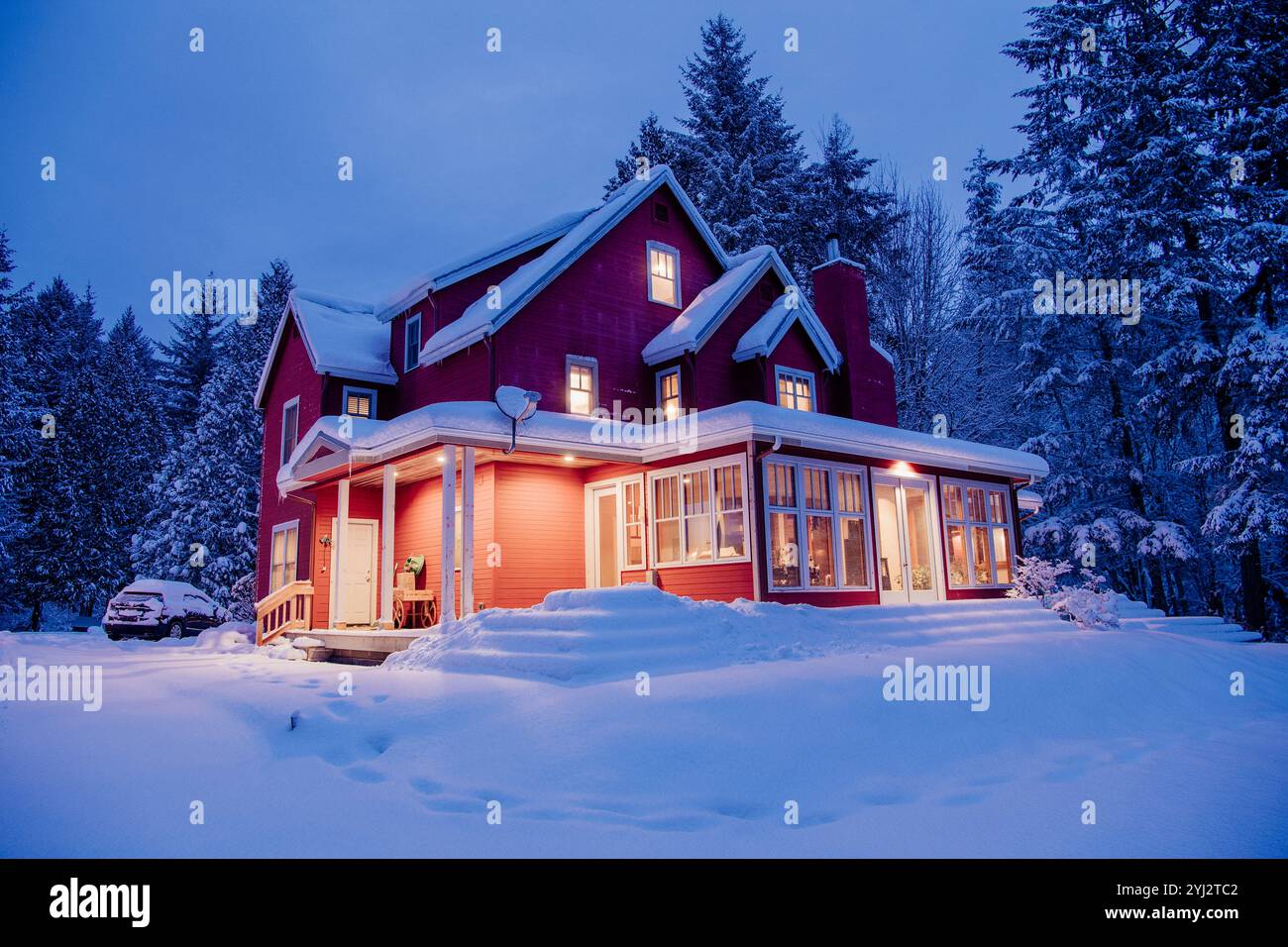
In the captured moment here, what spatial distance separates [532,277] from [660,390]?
152 inches

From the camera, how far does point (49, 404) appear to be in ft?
114

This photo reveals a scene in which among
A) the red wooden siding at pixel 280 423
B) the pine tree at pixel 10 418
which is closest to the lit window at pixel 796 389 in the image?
the red wooden siding at pixel 280 423

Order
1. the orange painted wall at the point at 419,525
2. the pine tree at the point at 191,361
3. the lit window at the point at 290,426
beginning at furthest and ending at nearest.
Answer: the pine tree at the point at 191,361
the lit window at the point at 290,426
the orange painted wall at the point at 419,525

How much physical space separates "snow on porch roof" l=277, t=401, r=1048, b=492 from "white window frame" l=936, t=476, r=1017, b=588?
1.22 meters

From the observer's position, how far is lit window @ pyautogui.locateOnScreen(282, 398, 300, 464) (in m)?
20.3

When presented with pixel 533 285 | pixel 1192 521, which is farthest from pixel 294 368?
pixel 1192 521

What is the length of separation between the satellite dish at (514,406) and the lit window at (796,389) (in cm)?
770

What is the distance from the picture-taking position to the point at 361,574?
57.9ft

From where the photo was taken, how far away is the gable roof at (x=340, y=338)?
1889cm

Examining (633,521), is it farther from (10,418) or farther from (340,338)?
(10,418)

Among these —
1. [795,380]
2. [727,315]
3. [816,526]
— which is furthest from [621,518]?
[795,380]

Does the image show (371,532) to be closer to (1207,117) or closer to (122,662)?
(122,662)

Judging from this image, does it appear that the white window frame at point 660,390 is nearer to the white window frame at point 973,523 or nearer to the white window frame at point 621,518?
the white window frame at point 621,518

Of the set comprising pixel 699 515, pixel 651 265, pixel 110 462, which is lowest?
pixel 699 515
